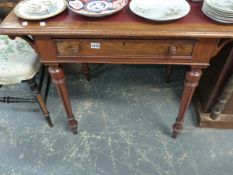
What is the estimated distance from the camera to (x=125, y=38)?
782 millimetres

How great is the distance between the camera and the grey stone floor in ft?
3.80

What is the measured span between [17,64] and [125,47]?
516 millimetres

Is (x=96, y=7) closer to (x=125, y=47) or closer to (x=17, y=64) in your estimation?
(x=125, y=47)

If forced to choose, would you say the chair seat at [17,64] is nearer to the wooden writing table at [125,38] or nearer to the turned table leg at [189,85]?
the wooden writing table at [125,38]

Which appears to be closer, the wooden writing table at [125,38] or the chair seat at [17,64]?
the wooden writing table at [125,38]

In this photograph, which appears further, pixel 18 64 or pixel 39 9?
pixel 18 64

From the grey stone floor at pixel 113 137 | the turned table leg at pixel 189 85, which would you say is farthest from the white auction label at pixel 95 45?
the grey stone floor at pixel 113 137

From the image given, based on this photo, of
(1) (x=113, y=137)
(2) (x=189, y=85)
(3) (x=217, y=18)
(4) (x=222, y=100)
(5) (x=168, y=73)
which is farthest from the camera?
(5) (x=168, y=73)

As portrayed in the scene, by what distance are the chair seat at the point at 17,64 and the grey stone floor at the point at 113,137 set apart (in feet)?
1.27

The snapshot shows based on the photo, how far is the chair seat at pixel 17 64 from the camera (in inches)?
39.9

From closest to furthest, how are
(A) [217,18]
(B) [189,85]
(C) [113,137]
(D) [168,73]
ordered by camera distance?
1. (A) [217,18]
2. (B) [189,85]
3. (C) [113,137]
4. (D) [168,73]

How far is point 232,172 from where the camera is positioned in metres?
1.13

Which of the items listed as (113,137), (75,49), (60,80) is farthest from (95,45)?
(113,137)

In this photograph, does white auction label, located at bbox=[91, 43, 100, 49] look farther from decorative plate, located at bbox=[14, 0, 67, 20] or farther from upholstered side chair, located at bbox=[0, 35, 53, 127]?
upholstered side chair, located at bbox=[0, 35, 53, 127]
